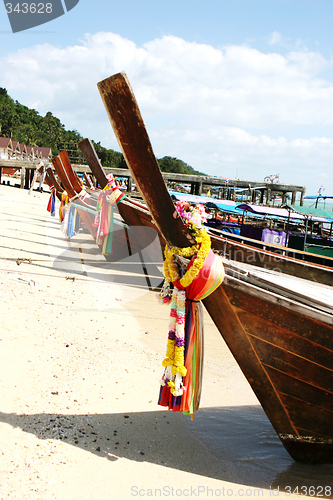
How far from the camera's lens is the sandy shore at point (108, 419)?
289 centimetres

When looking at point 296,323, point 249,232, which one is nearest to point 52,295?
point 296,323

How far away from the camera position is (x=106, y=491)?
9.07ft

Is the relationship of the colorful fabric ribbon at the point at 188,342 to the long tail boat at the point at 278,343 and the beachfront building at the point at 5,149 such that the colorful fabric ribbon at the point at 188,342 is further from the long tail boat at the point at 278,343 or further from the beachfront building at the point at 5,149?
the beachfront building at the point at 5,149

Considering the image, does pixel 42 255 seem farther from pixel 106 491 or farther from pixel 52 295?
pixel 106 491

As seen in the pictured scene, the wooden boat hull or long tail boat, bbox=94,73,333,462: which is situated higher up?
the wooden boat hull

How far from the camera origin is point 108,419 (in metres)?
3.64

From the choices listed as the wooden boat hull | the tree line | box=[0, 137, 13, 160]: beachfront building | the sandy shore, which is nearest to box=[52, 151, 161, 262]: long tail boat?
the wooden boat hull

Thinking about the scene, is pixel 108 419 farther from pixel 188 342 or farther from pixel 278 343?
pixel 278 343

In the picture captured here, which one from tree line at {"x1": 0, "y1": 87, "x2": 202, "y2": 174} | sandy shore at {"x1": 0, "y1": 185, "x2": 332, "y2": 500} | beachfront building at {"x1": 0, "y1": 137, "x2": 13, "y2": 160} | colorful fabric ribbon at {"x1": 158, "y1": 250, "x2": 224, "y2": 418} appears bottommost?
sandy shore at {"x1": 0, "y1": 185, "x2": 332, "y2": 500}

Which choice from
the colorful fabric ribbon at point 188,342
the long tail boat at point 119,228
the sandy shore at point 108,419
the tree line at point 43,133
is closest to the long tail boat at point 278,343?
the colorful fabric ribbon at point 188,342

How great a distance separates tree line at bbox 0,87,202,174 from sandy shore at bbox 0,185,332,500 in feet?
192

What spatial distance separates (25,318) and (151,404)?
2429 millimetres

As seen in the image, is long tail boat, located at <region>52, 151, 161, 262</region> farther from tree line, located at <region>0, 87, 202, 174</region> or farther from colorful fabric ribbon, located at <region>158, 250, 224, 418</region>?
tree line, located at <region>0, 87, 202, 174</region>

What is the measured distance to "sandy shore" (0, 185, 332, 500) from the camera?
2893 mm
